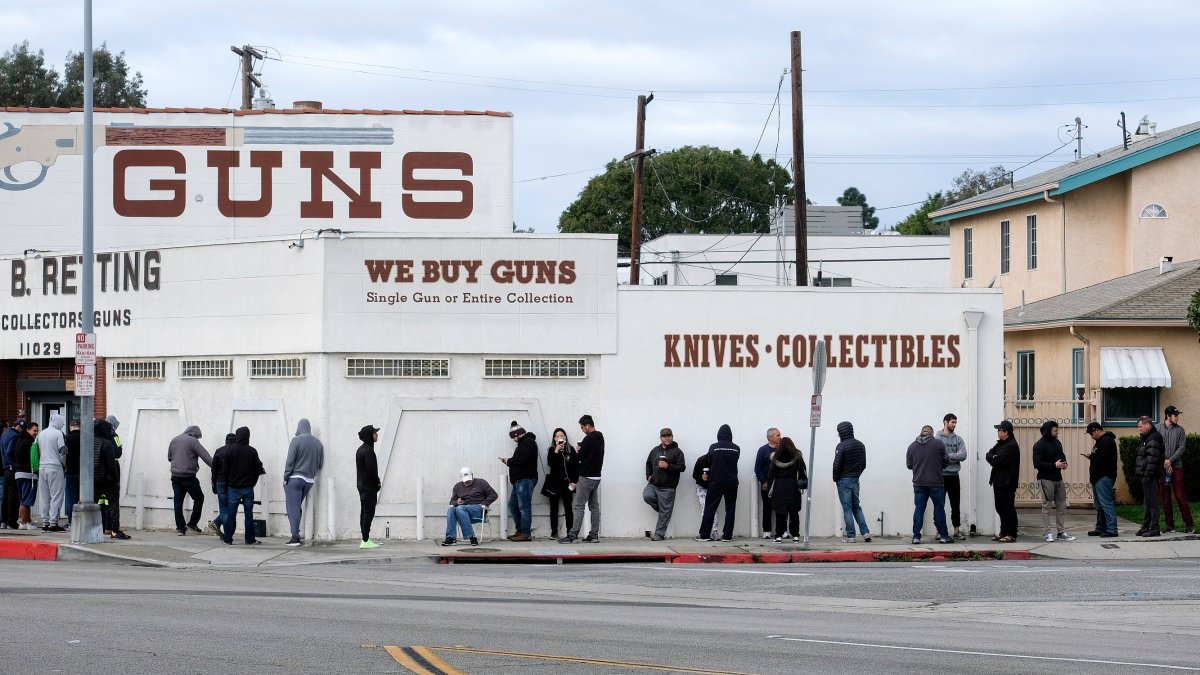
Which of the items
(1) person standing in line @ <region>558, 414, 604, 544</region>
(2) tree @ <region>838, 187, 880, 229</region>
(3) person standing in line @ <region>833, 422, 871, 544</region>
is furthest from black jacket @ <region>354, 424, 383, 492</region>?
(2) tree @ <region>838, 187, 880, 229</region>

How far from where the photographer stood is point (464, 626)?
505 inches

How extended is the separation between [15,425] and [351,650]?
1468 cm

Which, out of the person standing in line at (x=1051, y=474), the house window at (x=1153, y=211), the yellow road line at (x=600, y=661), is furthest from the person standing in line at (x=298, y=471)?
the house window at (x=1153, y=211)

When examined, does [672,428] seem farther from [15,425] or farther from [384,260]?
[15,425]

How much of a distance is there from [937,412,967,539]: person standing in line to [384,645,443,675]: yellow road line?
501 inches

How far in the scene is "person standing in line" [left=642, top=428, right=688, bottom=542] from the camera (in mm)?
21719

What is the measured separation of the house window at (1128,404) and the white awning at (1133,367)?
46 cm

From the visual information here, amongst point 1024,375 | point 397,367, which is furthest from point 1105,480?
point 397,367

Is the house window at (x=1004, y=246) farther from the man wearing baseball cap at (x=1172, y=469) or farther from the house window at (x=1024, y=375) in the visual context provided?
the man wearing baseball cap at (x=1172, y=469)

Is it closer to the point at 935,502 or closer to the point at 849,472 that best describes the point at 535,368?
the point at 849,472

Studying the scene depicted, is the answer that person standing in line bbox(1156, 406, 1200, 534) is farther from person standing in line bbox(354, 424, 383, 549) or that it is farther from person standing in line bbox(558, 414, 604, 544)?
person standing in line bbox(354, 424, 383, 549)

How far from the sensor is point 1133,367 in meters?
28.3

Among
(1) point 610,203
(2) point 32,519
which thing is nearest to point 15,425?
(2) point 32,519

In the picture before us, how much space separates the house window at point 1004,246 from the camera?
129 ft
